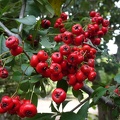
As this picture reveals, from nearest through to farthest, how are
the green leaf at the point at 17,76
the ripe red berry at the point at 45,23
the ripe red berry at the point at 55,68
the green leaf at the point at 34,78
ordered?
the ripe red berry at the point at 55,68, the green leaf at the point at 34,78, the green leaf at the point at 17,76, the ripe red berry at the point at 45,23

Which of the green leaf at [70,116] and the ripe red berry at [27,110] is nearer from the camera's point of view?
the ripe red berry at [27,110]

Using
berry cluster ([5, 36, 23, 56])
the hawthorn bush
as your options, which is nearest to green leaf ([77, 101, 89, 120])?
the hawthorn bush

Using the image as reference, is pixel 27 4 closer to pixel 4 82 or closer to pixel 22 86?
pixel 22 86

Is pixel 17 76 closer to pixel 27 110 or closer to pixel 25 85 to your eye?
pixel 25 85

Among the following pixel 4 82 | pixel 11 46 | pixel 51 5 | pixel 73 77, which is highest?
pixel 51 5

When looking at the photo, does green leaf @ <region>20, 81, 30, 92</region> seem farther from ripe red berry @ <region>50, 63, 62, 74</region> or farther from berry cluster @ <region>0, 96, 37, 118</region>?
ripe red berry @ <region>50, 63, 62, 74</region>

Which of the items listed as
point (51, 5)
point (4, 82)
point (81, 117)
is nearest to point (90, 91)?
point (81, 117)

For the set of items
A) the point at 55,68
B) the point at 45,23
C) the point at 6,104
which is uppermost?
the point at 45,23

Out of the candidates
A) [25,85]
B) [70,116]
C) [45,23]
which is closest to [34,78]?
[25,85]

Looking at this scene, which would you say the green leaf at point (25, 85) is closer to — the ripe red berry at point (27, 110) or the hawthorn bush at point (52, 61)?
the hawthorn bush at point (52, 61)

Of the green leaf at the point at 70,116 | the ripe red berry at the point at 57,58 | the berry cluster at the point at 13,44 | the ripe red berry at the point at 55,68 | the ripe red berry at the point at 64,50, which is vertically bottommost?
the green leaf at the point at 70,116

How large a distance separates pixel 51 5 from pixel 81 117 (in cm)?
60

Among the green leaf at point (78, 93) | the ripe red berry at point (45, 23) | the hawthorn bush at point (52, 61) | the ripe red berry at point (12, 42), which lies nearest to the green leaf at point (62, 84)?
the hawthorn bush at point (52, 61)

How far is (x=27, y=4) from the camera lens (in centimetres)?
130
